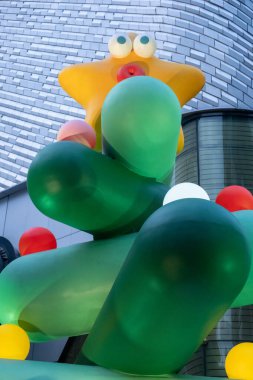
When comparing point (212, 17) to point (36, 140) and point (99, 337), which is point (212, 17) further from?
point (99, 337)

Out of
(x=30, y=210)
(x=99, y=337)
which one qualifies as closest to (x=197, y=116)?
(x=30, y=210)

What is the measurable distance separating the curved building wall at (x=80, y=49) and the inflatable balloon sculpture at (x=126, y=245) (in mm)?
6688

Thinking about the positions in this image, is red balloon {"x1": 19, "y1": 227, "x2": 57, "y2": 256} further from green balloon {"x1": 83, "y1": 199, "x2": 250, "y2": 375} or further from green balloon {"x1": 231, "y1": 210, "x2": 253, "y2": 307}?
green balloon {"x1": 83, "y1": 199, "x2": 250, "y2": 375}

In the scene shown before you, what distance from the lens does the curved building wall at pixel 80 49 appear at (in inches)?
409

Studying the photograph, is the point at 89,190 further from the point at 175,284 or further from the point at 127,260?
the point at 175,284

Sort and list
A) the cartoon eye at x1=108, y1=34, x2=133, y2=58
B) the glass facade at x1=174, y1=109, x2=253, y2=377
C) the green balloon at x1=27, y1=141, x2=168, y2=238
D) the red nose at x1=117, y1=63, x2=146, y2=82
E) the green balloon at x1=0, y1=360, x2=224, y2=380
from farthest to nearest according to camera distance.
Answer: the glass facade at x1=174, y1=109, x2=253, y2=377 < the cartoon eye at x1=108, y1=34, x2=133, y2=58 < the red nose at x1=117, y1=63, x2=146, y2=82 < the green balloon at x1=27, y1=141, x2=168, y2=238 < the green balloon at x1=0, y1=360, x2=224, y2=380

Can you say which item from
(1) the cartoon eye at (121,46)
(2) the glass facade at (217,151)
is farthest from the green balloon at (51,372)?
(2) the glass facade at (217,151)

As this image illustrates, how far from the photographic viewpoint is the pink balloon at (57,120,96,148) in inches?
120

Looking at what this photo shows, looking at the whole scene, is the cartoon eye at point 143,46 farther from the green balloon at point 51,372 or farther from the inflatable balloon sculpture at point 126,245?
the green balloon at point 51,372

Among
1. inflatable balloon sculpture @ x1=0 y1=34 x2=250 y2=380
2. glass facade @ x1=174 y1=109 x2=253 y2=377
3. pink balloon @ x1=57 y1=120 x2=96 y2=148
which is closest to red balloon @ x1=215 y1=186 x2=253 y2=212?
inflatable balloon sculpture @ x1=0 y1=34 x2=250 y2=380

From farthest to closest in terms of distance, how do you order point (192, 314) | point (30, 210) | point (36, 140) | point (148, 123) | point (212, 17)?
1. point (212, 17)
2. point (36, 140)
3. point (30, 210)
4. point (148, 123)
5. point (192, 314)

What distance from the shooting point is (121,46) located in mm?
3521

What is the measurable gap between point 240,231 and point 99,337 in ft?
2.07

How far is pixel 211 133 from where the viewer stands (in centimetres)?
704
